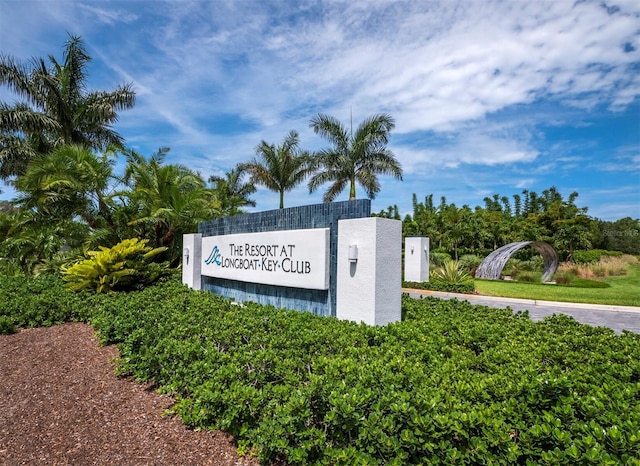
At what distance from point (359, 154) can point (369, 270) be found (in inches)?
577

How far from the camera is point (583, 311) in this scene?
31.2ft

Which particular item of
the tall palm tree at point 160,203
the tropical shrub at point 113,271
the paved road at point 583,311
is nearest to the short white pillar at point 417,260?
the paved road at point 583,311

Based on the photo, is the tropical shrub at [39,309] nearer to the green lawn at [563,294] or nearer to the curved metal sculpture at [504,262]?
the green lawn at [563,294]

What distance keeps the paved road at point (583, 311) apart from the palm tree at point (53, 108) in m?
17.2

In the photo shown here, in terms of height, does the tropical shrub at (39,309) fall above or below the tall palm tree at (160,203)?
below

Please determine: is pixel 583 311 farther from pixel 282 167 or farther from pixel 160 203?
pixel 282 167

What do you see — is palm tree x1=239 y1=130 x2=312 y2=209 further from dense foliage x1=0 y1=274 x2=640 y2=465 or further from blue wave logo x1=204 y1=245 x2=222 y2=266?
dense foliage x1=0 y1=274 x2=640 y2=465

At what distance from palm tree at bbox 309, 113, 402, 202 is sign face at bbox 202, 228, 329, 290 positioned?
11.4 metres

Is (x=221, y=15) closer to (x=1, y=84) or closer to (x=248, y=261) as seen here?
(x=248, y=261)

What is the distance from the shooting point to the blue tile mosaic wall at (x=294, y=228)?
559cm

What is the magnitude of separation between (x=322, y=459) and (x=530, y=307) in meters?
9.64

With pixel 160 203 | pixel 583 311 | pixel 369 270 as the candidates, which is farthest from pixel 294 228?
pixel 583 311

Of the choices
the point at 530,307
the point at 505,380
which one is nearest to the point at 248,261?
the point at 505,380

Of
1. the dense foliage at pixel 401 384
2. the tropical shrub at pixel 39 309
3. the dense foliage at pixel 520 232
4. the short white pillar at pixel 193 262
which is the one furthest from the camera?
the dense foliage at pixel 520 232
